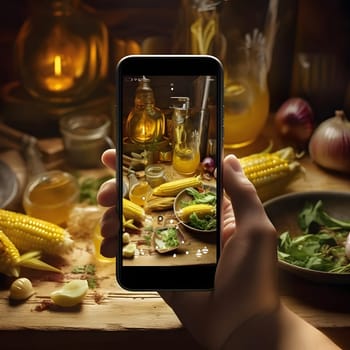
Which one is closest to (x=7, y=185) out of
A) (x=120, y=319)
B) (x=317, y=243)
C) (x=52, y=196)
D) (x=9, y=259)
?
(x=52, y=196)

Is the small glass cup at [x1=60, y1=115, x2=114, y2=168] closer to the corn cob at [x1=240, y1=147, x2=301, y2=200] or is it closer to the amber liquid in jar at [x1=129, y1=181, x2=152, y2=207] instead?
the corn cob at [x1=240, y1=147, x2=301, y2=200]

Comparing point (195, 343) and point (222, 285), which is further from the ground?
point (222, 285)

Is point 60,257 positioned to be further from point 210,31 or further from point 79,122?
point 210,31

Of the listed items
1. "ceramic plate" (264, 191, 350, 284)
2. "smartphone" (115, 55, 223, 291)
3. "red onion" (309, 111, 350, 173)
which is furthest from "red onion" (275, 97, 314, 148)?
"smartphone" (115, 55, 223, 291)

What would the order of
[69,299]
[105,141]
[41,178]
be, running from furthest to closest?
[105,141]
[41,178]
[69,299]

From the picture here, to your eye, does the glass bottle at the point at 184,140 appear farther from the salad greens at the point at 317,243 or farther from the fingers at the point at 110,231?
the salad greens at the point at 317,243

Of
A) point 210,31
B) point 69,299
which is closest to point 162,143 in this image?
point 69,299
